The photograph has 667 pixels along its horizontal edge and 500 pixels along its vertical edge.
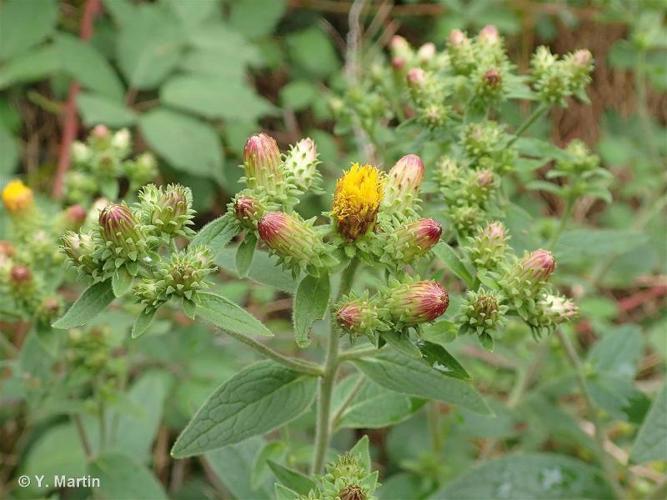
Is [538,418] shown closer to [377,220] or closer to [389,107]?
[389,107]

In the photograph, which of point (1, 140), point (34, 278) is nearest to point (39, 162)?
point (1, 140)

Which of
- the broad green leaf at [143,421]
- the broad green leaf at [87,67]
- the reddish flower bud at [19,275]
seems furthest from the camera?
the broad green leaf at [87,67]

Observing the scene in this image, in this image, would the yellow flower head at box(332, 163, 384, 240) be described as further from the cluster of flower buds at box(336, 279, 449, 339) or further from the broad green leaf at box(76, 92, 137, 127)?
the broad green leaf at box(76, 92, 137, 127)

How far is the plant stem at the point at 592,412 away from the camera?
2637mm

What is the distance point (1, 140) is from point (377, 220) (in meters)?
2.64

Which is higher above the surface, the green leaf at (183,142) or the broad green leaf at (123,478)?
the green leaf at (183,142)

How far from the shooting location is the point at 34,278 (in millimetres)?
2357

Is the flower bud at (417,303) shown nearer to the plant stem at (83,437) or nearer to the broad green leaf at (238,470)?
the broad green leaf at (238,470)

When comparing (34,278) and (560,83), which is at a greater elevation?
(560,83)

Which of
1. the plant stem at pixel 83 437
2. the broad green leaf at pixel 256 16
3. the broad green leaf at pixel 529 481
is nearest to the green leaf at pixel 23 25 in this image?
the broad green leaf at pixel 256 16

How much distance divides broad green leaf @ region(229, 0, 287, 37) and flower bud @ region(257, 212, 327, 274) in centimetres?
275

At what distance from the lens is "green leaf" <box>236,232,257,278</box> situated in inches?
69.6

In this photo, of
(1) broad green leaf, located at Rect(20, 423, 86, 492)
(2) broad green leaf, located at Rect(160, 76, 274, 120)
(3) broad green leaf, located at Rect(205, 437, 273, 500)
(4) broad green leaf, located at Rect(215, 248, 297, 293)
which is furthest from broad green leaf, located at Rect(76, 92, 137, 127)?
(4) broad green leaf, located at Rect(215, 248, 297, 293)

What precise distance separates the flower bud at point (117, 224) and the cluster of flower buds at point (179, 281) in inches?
3.9
